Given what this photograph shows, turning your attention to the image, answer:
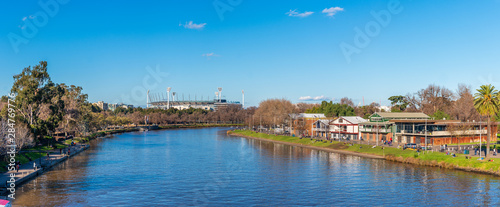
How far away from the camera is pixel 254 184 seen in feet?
175

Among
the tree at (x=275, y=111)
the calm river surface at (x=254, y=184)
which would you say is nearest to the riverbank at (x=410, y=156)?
the calm river surface at (x=254, y=184)

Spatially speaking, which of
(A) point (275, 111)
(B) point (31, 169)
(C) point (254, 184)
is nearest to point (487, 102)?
(C) point (254, 184)

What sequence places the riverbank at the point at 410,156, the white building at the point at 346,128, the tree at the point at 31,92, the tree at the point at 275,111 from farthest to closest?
the tree at the point at 275,111, the white building at the point at 346,128, the tree at the point at 31,92, the riverbank at the point at 410,156

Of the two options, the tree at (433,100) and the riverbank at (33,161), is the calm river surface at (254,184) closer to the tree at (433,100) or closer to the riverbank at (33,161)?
the riverbank at (33,161)

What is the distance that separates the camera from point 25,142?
69000 mm

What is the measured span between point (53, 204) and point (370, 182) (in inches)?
1629

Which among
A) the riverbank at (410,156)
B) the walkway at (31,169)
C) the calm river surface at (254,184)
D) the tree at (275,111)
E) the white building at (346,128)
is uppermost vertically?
the tree at (275,111)

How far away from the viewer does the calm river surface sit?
144 feet

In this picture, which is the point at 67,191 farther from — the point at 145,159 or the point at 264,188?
the point at 145,159

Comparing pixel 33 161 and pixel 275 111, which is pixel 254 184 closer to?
pixel 33 161

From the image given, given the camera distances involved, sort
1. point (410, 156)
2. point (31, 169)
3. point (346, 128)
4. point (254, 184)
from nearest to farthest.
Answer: point (254, 184), point (31, 169), point (410, 156), point (346, 128)

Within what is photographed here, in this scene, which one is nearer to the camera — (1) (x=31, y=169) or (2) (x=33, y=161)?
(1) (x=31, y=169)

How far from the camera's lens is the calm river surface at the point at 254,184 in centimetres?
4375

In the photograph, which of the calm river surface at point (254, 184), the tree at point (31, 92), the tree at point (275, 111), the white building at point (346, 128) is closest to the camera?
the calm river surface at point (254, 184)
